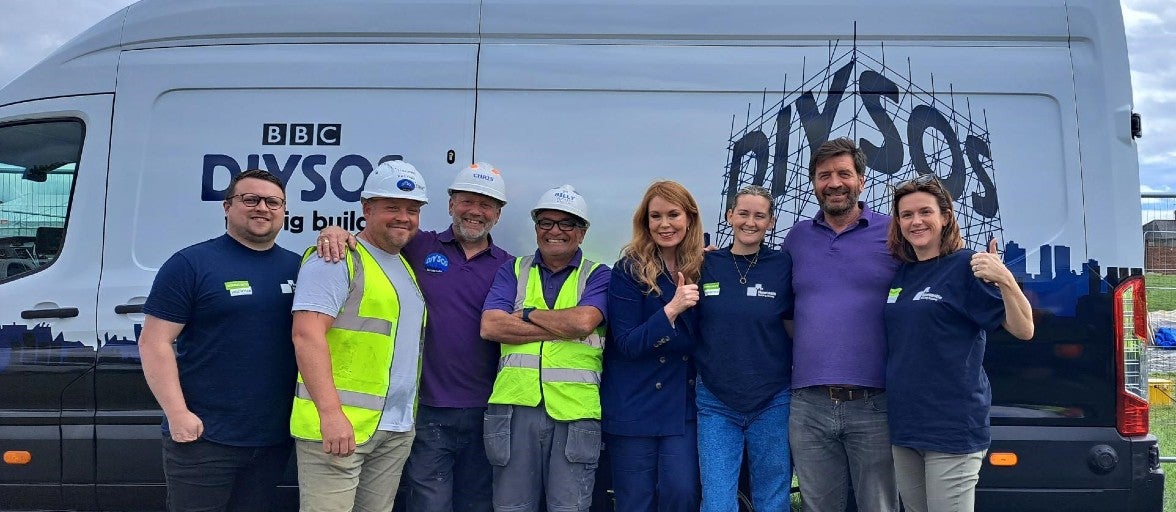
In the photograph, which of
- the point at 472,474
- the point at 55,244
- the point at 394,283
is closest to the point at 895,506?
the point at 472,474

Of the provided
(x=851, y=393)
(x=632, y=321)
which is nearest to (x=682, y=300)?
(x=632, y=321)

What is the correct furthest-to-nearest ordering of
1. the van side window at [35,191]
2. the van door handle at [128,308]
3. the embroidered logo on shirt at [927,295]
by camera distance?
the van side window at [35,191], the van door handle at [128,308], the embroidered logo on shirt at [927,295]

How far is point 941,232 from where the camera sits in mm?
2572

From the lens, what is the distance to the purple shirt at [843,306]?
2.62m

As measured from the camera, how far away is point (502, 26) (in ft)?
11.2

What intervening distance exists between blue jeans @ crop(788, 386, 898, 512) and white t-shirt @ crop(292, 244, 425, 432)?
143 centimetres

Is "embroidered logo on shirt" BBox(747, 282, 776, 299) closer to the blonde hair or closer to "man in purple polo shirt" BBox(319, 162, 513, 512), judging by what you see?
the blonde hair

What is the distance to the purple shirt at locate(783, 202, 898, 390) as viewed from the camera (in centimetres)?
262

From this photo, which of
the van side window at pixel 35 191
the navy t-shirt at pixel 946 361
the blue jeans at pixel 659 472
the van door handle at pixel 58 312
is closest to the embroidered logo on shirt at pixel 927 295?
the navy t-shirt at pixel 946 361

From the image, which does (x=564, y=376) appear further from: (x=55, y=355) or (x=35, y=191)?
(x=35, y=191)

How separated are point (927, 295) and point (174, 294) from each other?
8.41ft

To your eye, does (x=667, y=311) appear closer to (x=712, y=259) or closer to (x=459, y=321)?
(x=712, y=259)

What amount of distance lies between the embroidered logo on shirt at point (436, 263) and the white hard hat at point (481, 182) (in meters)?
0.27

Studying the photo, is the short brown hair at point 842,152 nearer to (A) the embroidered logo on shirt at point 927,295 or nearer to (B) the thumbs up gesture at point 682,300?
(A) the embroidered logo on shirt at point 927,295
